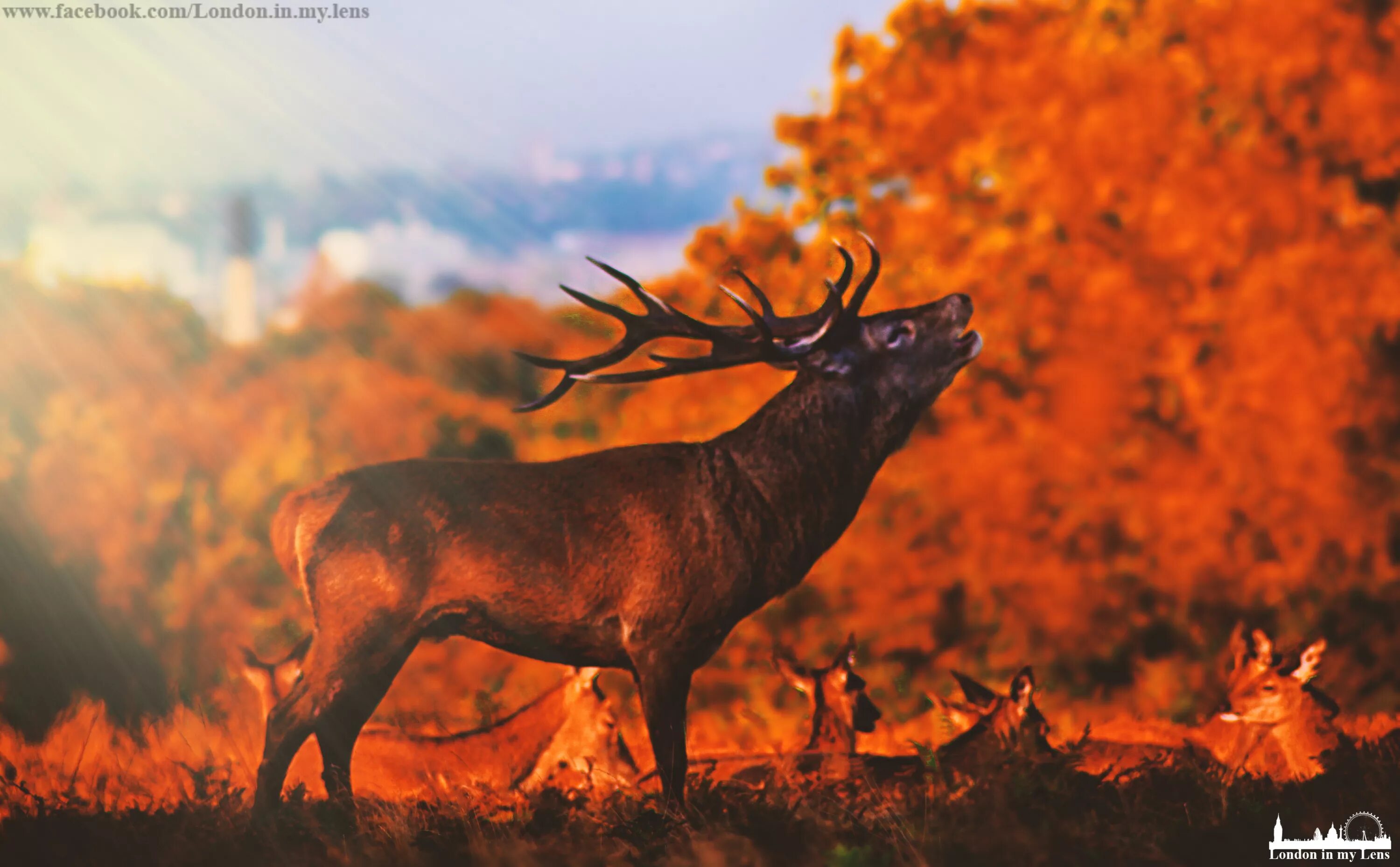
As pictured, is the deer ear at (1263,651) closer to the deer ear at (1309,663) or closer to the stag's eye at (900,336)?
the deer ear at (1309,663)

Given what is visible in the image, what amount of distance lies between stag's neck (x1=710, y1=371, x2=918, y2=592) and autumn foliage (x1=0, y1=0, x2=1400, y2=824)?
4532mm

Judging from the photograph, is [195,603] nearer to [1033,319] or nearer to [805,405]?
[805,405]

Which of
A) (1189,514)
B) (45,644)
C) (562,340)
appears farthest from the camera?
(562,340)

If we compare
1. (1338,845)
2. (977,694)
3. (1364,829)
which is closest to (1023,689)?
(977,694)

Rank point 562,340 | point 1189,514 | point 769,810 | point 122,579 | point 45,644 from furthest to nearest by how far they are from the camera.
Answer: point 562,340 → point 1189,514 → point 122,579 → point 45,644 → point 769,810

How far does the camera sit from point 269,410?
11.5 meters

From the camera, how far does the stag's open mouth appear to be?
527cm

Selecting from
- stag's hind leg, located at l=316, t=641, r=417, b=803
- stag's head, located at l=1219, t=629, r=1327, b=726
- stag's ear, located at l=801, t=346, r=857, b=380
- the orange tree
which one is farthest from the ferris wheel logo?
the orange tree

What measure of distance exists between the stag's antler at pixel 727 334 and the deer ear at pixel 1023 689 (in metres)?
1.90

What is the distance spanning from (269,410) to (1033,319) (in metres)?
7.41

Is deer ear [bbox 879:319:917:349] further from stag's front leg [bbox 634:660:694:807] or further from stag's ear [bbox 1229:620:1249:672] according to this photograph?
stag's ear [bbox 1229:620:1249:672]

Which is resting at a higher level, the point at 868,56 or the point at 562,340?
the point at 868,56

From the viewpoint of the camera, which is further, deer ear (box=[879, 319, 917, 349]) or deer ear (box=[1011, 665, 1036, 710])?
deer ear (box=[1011, 665, 1036, 710])

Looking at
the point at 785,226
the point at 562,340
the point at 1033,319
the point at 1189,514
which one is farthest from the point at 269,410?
the point at 1189,514
